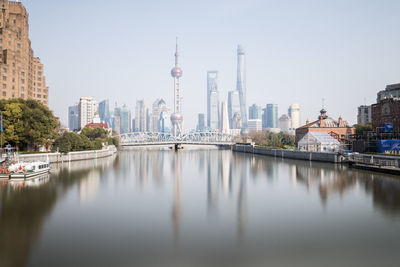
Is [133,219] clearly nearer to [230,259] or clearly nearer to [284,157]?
[230,259]

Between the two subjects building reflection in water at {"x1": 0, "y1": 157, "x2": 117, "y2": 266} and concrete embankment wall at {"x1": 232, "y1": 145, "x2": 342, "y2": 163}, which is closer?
building reflection in water at {"x1": 0, "y1": 157, "x2": 117, "y2": 266}

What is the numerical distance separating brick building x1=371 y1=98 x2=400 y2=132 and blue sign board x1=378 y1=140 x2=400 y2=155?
12.3 meters

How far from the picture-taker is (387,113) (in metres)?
65.0

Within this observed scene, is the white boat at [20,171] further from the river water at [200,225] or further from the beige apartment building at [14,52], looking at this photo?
the beige apartment building at [14,52]

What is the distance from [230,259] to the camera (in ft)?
47.7

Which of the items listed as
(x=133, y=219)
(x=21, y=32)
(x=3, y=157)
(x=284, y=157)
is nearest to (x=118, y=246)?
(x=133, y=219)

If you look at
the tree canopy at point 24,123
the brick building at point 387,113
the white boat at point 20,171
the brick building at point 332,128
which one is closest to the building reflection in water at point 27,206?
the white boat at point 20,171

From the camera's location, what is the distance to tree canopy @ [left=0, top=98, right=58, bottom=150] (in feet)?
167

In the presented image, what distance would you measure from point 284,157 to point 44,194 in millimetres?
58734

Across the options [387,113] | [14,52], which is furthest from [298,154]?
[14,52]

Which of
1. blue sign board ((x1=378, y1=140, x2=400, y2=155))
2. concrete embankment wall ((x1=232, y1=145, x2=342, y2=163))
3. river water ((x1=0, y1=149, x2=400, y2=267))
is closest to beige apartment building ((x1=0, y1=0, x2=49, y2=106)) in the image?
river water ((x1=0, y1=149, x2=400, y2=267))

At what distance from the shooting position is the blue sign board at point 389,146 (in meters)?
49.4

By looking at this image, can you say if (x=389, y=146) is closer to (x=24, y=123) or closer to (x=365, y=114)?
(x=24, y=123)

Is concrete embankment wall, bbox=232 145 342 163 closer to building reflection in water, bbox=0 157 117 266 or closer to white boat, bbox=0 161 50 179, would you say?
building reflection in water, bbox=0 157 117 266
